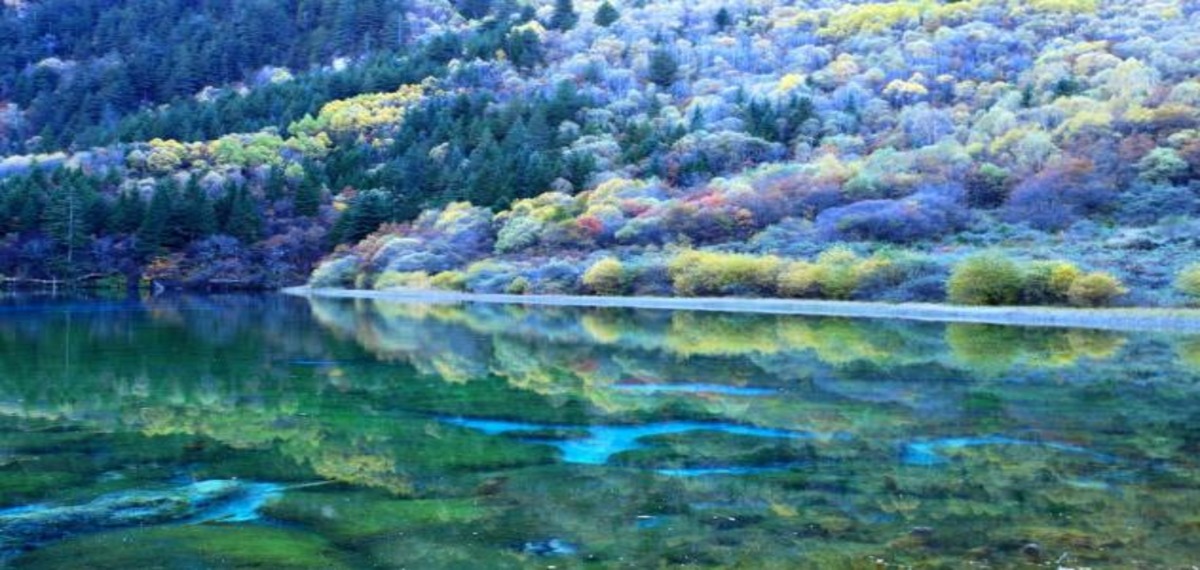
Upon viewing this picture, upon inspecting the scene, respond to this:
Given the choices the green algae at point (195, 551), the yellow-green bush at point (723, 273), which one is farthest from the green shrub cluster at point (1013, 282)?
the green algae at point (195, 551)

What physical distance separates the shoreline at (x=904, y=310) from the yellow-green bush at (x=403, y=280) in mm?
4610

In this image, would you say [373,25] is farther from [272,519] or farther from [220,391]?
[272,519]

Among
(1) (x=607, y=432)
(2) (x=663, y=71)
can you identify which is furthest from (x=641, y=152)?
(1) (x=607, y=432)

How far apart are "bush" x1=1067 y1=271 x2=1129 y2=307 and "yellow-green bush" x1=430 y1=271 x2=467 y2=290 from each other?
31.3 m

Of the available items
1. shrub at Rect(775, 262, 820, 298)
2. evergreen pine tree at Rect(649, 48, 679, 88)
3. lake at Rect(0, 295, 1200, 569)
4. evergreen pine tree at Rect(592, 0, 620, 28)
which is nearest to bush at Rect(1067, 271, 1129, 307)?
lake at Rect(0, 295, 1200, 569)

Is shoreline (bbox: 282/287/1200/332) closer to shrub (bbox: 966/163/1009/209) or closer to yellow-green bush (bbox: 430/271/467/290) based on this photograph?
yellow-green bush (bbox: 430/271/467/290)

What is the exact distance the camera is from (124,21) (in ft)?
476

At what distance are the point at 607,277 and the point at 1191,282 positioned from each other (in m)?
23.8

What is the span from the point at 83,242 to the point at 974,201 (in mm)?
53995

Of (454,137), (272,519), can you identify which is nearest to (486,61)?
(454,137)

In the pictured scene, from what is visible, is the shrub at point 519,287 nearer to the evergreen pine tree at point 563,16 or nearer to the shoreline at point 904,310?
the shoreline at point 904,310

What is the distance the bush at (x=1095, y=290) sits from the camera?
33.3 meters

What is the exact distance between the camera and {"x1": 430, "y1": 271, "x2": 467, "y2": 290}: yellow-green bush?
56.2m

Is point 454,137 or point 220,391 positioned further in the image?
point 454,137
